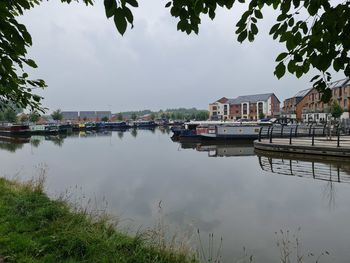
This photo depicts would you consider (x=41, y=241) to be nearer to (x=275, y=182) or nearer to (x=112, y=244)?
(x=112, y=244)

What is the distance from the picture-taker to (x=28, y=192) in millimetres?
9062

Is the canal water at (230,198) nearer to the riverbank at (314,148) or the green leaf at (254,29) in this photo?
the riverbank at (314,148)

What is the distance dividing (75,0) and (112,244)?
372 centimetres

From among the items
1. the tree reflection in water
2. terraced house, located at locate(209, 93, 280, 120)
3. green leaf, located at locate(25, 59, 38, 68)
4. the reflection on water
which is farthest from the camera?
terraced house, located at locate(209, 93, 280, 120)

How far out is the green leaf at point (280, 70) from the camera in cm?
223

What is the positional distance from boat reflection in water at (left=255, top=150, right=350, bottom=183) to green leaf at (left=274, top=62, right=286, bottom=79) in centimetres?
1365

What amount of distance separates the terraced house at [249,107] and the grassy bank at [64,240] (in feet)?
264

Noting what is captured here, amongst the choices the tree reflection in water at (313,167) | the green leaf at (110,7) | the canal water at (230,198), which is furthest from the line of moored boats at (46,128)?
the green leaf at (110,7)

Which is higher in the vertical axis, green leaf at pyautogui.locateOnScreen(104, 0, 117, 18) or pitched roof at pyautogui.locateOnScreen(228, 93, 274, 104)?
pitched roof at pyautogui.locateOnScreen(228, 93, 274, 104)

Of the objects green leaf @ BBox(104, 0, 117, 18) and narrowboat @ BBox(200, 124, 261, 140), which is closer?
green leaf @ BBox(104, 0, 117, 18)

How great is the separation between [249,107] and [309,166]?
74220 millimetres

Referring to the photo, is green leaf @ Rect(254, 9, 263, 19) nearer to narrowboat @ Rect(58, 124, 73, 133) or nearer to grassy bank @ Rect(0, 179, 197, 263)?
grassy bank @ Rect(0, 179, 197, 263)

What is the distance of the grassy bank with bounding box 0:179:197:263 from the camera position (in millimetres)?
4832

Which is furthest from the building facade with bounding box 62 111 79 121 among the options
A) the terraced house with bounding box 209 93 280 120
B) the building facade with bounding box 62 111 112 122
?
the terraced house with bounding box 209 93 280 120
